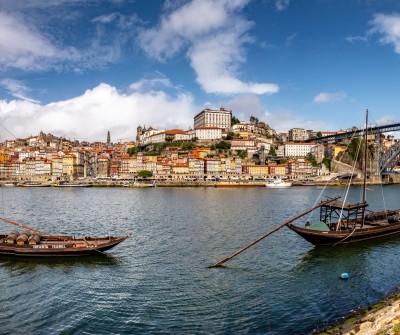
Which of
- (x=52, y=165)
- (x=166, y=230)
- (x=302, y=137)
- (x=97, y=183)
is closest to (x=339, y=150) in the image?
(x=302, y=137)

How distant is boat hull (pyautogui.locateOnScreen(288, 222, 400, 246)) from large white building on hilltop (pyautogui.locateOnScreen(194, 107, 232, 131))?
98194 mm

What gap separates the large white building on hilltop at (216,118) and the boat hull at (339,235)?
98.2 m

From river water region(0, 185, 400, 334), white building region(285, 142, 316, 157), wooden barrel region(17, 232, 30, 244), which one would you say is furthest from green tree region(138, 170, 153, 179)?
wooden barrel region(17, 232, 30, 244)

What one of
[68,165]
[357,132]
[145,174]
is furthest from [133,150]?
[357,132]

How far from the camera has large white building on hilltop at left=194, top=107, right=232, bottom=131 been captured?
11656 centimetres

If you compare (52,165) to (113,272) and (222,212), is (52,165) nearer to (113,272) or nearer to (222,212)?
(222,212)

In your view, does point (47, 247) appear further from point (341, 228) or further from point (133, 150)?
point (133, 150)

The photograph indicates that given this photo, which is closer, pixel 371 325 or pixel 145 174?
pixel 371 325

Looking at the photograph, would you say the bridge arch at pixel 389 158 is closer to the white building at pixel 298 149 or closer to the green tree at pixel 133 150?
the white building at pixel 298 149

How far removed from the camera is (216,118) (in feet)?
386

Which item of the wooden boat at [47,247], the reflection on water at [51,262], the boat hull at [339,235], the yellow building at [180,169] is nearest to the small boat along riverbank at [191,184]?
the yellow building at [180,169]

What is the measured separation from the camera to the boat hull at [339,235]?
1703 cm

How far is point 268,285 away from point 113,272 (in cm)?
565

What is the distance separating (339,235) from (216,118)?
101980 millimetres
